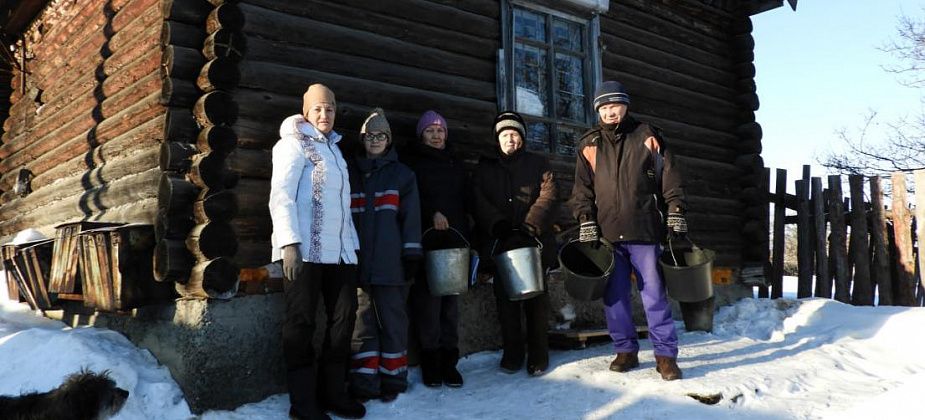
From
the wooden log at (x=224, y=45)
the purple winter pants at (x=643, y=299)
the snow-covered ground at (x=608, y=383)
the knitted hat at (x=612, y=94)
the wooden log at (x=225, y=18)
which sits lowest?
the snow-covered ground at (x=608, y=383)

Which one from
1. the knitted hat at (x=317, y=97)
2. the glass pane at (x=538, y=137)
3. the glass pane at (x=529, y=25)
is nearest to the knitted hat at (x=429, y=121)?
the knitted hat at (x=317, y=97)

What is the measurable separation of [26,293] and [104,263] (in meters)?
1.97

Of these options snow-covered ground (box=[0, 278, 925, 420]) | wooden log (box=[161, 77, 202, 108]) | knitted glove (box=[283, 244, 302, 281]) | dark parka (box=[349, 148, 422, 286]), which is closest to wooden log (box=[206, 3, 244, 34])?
wooden log (box=[161, 77, 202, 108])

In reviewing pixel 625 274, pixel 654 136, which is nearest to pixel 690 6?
pixel 654 136

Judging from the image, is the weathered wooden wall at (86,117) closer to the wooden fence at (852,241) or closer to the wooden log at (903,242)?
the wooden fence at (852,241)

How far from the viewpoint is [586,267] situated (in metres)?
4.66

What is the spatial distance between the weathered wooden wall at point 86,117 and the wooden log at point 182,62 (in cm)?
51

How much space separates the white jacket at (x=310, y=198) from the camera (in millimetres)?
3680

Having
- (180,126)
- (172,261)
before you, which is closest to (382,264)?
(172,261)

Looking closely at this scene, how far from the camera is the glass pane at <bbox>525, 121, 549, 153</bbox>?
6.38 meters

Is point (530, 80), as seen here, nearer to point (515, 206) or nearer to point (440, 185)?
A: point (515, 206)

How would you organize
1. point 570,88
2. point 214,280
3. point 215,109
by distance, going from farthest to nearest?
1. point 570,88
2. point 215,109
3. point 214,280

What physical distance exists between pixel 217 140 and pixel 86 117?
302 centimetres

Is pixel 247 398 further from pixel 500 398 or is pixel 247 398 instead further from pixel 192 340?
pixel 500 398
